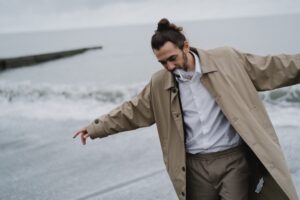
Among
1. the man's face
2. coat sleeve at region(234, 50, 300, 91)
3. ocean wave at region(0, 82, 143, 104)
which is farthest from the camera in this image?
ocean wave at region(0, 82, 143, 104)

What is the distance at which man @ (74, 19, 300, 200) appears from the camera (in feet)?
8.71

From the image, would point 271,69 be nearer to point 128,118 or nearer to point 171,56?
point 171,56

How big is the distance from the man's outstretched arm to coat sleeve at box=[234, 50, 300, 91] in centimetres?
67

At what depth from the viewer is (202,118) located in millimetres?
2717

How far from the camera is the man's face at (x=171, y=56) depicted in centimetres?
257

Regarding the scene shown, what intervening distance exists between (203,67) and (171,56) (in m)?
0.25

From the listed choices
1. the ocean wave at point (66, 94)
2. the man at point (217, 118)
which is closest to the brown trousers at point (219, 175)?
the man at point (217, 118)

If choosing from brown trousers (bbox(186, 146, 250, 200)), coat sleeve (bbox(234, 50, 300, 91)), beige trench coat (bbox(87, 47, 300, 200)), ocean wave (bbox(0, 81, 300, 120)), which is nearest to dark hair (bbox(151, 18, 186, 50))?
beige trench coat (bbox(87, 47, 300, 200))

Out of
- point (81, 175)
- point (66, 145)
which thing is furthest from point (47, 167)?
point (66, 145)

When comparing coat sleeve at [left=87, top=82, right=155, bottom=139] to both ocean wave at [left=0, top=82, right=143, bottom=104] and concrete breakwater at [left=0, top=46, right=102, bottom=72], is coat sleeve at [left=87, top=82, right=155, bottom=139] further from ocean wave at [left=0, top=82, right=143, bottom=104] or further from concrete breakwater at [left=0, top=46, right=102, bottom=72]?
concrete breakwater at [left=0, top=46, right=102, bottom=72]

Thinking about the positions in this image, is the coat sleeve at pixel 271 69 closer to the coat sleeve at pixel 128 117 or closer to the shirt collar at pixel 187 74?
the shirt collar at pixel 187 74

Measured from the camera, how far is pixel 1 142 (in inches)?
333

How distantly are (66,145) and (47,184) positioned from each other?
209 centimetres

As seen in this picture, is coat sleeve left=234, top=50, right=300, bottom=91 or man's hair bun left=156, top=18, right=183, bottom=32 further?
coat sleeve left=234, top=50, right=300, bottom=91
